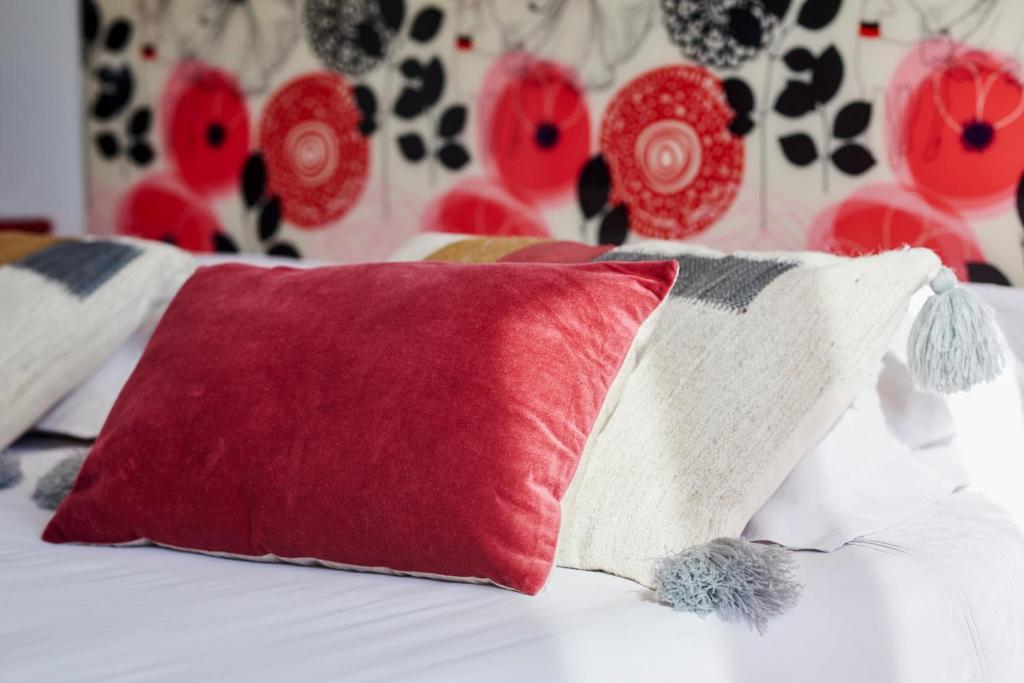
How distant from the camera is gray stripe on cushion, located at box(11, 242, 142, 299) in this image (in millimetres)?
1766

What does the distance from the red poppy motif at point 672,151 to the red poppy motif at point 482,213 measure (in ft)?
0.66

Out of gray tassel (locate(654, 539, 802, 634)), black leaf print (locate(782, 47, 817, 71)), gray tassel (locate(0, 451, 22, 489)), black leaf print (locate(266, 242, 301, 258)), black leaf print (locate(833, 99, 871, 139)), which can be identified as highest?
black leaf print (locate(782, 47, 817, 71))

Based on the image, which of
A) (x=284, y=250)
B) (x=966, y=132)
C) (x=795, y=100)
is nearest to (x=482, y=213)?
(x=284, y=250)

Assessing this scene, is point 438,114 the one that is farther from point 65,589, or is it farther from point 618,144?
point 65,589

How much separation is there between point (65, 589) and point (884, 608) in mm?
774

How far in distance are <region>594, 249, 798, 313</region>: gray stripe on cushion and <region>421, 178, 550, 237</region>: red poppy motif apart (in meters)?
0.74

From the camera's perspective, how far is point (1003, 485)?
1367mm

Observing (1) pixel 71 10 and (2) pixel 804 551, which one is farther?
(1) pixel 71 10

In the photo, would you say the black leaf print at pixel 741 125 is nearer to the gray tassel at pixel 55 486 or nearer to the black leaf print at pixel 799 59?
the black leaf print at pixel 799 59

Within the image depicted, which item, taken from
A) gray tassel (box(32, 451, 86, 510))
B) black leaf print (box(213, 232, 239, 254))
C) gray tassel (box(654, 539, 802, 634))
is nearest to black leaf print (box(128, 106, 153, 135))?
black leaf print (box(213, 232, 239, 254))

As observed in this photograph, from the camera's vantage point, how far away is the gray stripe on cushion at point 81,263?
1.77 metres

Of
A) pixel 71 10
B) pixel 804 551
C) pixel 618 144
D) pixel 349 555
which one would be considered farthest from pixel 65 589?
pixel 71 10

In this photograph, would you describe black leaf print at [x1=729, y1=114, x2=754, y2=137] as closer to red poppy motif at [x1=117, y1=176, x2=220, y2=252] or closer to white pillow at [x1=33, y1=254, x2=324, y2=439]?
white pillow at [x1=33, y1=254, x2=324, y2=439]

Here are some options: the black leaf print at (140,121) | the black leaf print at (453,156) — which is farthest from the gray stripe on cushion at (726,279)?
the black leaf print at (140,121)
